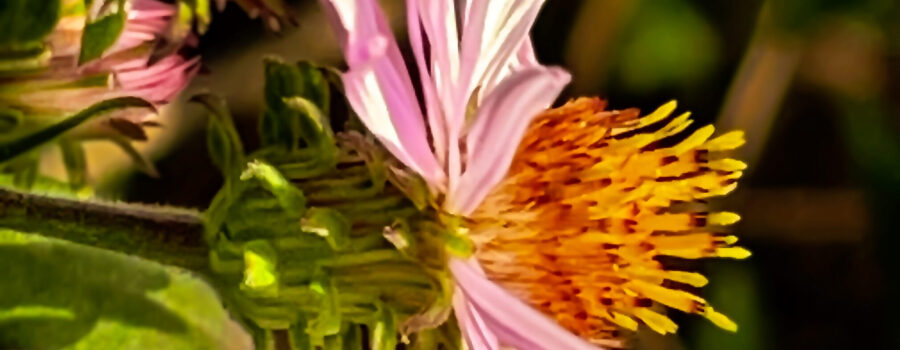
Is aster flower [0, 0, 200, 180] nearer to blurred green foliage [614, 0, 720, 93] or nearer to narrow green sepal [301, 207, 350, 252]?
narrow green sepal [301, 207, 350, 252]

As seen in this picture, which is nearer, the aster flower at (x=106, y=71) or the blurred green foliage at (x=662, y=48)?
the aster flower at (x=106, y=71)

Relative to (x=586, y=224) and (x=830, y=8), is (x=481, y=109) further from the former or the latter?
(x=830, y=8)

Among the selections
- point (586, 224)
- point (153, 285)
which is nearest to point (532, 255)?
point (586, 224)

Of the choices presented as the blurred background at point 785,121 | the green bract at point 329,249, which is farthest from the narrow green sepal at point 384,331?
the blurred background at point 785,121

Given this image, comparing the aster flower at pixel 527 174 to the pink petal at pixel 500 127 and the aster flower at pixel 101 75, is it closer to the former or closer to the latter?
the pink petal at pixel 500 127

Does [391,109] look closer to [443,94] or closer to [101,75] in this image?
[443,94]

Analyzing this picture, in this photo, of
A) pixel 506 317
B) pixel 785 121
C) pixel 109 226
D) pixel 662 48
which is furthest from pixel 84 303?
pixel 785 121

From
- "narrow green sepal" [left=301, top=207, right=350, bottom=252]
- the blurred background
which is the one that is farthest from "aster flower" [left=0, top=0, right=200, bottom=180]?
the blurred background
